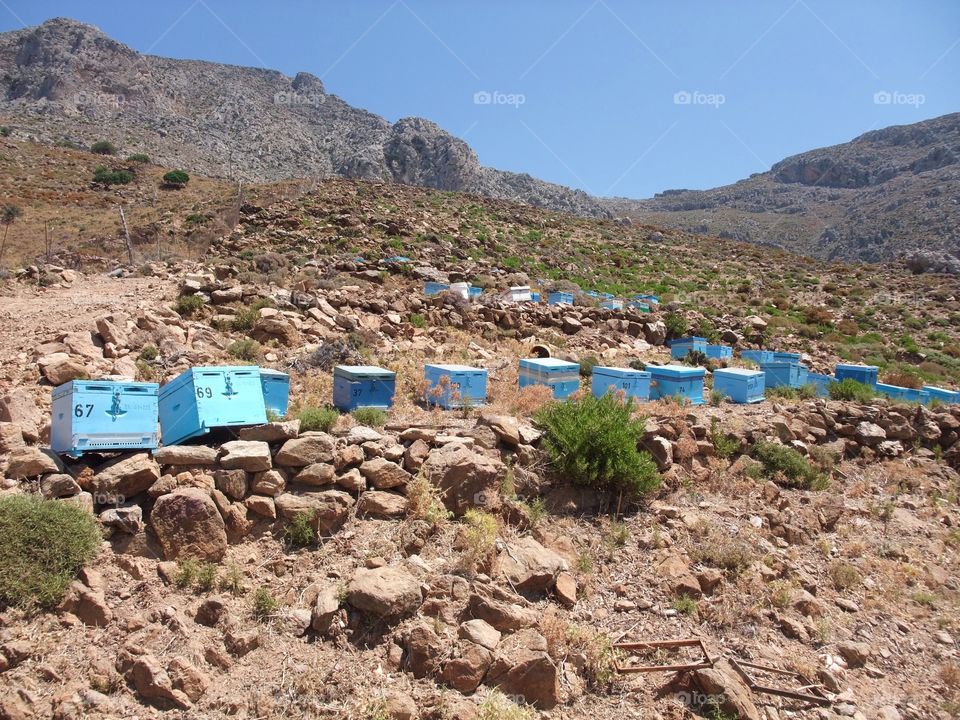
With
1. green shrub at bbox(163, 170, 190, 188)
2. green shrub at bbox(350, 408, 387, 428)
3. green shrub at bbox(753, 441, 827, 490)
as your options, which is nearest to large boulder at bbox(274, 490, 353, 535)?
green shrub at bbox(350, 408, 387, 428)

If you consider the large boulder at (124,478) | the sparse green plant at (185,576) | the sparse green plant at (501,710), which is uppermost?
the large boulder at (124,478)

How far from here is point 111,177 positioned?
3544cm

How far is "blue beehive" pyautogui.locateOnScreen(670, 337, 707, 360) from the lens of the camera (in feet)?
49.1

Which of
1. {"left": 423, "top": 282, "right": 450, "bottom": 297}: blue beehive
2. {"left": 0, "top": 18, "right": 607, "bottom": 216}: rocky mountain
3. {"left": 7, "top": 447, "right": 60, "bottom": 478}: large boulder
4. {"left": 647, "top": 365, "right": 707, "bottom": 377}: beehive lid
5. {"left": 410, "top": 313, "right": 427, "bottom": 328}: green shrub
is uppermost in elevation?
{"left": 0, "top": 18, "right": 607, "bottom": 216}: rocky mountain

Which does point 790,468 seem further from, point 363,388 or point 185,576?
point 185,576

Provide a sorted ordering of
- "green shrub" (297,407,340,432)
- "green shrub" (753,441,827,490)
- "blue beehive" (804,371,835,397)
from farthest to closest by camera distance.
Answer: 1. "blue beehive" (804,371,835,397)
2. "green shrub" (753,441,827,490)
3. "green shrub" (297,407,340,432)

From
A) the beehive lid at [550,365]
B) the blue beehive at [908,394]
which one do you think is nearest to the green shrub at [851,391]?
the blue beehive at [908,394]

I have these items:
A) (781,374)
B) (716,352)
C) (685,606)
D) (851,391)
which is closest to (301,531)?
(685,606)

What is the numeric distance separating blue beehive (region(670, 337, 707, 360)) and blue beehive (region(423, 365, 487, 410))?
8.28m

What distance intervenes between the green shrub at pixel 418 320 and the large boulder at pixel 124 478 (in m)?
9.42

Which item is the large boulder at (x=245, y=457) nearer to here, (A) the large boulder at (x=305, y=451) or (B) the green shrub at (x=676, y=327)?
(A) the large boulder at (x=305, y=451)

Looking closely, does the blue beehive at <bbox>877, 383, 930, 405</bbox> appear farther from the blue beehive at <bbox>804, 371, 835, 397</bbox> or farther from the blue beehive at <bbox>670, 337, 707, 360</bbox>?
the blue beehive at <bbox>670, 337, 707, 360</bbox>

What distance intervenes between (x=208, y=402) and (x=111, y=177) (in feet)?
125

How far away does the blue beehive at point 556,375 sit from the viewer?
9.02 metres
